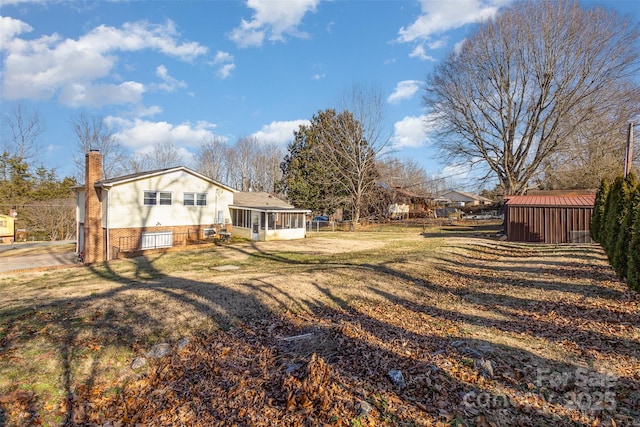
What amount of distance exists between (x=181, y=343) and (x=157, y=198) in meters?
16.3

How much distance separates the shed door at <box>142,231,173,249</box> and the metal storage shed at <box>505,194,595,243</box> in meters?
21.1

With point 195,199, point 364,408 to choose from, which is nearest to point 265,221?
point 195,199

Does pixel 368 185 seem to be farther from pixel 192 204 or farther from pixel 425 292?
pixel 425 292

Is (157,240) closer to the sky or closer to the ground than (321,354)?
closer to the sky

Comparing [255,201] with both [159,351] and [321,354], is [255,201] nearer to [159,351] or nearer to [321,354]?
[159,351]

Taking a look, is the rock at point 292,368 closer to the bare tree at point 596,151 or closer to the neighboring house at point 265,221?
the neighboring house at point 265,221

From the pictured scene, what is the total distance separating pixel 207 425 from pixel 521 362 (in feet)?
13.3

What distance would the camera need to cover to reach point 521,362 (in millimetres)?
4453

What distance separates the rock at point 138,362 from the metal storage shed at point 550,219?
21625mm

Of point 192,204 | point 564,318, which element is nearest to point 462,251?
point 564,318

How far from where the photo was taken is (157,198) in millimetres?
19375

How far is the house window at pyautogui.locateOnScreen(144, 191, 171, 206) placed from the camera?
1895 centimetres

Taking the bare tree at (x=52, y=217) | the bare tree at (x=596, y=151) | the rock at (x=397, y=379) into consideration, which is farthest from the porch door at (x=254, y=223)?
the bare tree at (x=596, y=151)

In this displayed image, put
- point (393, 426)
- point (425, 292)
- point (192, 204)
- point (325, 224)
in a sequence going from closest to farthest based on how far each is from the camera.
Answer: point (393, 426) → point (425, 292) → point (192, 204) → point (325, 224)
